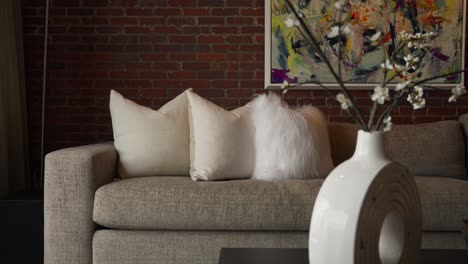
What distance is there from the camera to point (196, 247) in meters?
2.24

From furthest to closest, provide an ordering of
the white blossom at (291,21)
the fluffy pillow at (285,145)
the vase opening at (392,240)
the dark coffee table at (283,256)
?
the fluffy pillow at (285,145), the dark coffee table at (283,256), the vase opening at (392,240), the white blossom at (291,21)

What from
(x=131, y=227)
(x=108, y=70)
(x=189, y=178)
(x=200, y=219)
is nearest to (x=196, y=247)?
(x=200, y=219)

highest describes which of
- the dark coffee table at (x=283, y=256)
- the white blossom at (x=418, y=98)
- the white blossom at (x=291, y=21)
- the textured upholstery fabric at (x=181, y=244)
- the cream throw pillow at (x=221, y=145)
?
the white blossom at (x=291, y=21)

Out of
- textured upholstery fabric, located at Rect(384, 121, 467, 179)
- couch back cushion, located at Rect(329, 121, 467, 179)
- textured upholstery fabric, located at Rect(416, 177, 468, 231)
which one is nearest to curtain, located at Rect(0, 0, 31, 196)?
couch back cushion, located at Rect(329, 121, 467, 179)

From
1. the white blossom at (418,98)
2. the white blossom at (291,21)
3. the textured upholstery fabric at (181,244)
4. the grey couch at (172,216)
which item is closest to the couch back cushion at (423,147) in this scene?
the grey couch at (172,216)

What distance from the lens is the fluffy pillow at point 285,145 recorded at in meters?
2.54

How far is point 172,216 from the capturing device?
2225 mm

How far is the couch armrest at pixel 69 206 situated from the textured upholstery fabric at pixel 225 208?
0.07 m

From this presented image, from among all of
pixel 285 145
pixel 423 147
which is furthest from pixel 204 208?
pixel 423 147

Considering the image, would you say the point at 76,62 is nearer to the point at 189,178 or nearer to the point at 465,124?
the point at 189,178

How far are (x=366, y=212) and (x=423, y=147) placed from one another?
75.1 inches

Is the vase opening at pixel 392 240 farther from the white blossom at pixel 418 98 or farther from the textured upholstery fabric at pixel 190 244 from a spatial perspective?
the textured upholstery fabric at pixel 190 244

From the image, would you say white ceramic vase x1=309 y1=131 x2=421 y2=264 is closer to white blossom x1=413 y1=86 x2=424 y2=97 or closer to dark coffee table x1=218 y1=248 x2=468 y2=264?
white blossom x1=413 y1=86 x2=424 y2=97

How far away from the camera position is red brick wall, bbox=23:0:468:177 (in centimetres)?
349
